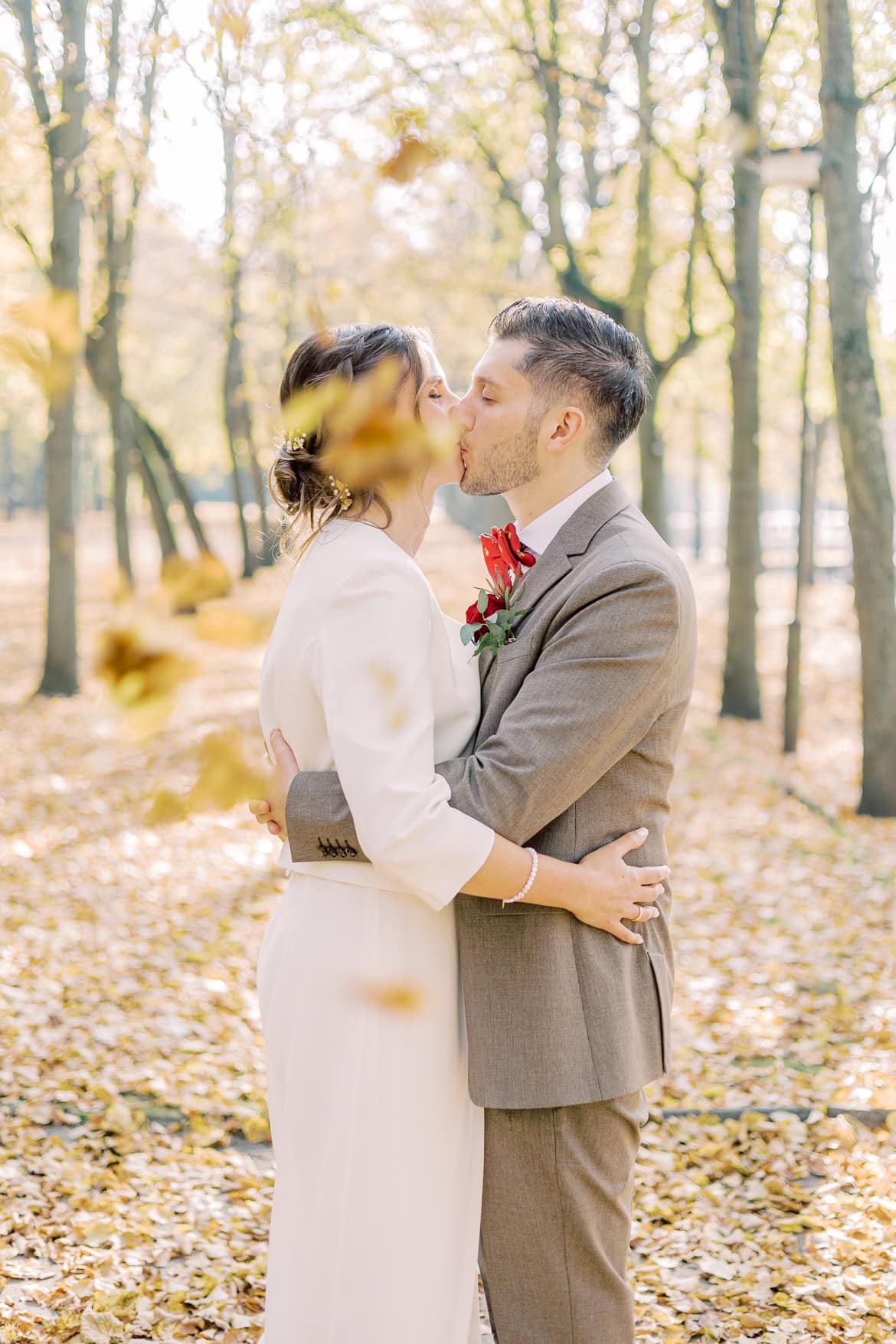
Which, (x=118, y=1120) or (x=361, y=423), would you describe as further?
(x=118, y=1120)

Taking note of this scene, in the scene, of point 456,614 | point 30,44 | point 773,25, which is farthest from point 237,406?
point 773,25

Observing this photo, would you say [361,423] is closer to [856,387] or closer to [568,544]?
[568,544]

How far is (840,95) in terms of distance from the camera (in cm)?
776

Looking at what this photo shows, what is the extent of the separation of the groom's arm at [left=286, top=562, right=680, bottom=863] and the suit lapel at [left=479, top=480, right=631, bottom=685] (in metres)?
0.14

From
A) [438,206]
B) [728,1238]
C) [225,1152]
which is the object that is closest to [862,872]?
[728,1238]

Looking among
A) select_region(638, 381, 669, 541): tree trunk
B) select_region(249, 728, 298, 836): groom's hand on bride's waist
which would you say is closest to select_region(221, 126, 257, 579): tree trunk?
select_region(638, 381, 669, 541): tree trunk

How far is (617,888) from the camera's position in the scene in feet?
7.48

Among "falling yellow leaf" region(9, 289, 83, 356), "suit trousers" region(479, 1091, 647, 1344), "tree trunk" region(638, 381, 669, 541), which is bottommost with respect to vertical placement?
"suit trousers" region(479, 1091, 647, 1344)

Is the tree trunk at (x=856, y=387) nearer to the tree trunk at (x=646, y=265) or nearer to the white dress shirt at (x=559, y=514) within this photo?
the tree trunk at (x=646, y=265)

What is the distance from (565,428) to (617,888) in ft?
3.09

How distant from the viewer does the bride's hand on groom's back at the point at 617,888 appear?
7.42ft

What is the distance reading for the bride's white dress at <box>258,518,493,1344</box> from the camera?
2.27 meters

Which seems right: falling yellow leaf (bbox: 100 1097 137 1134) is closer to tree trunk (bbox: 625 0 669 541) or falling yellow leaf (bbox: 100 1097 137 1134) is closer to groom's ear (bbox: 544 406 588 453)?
groom's ear (bbox: 544 406 588 453)

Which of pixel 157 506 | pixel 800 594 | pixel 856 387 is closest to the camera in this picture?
pixel 856 387
